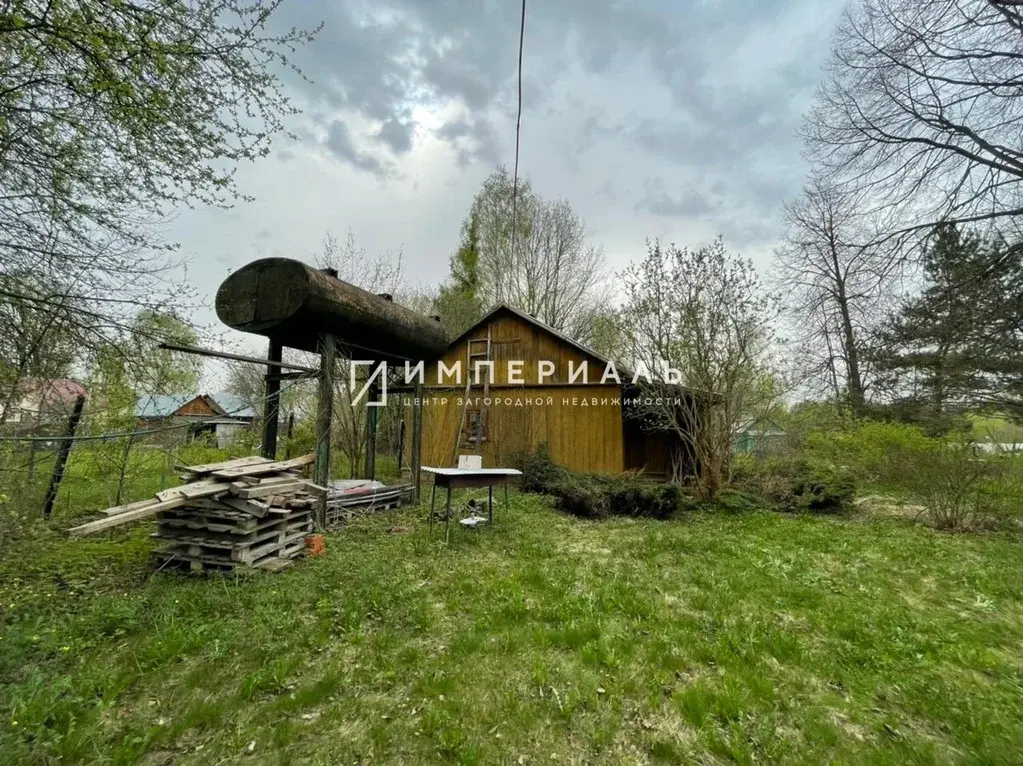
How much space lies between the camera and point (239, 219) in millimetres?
5008

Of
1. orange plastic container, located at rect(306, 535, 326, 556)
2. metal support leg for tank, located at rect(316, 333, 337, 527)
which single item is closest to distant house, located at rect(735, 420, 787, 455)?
metal support leg for tank, located at rect(316, 333, 337, 527)

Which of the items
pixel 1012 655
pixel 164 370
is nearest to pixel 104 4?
pixel 164 370

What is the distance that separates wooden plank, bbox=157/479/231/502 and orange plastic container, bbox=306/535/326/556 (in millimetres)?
1275

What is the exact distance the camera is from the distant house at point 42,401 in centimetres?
422

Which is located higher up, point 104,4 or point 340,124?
point 340,124

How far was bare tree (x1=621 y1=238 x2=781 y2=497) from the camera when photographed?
8.89 m

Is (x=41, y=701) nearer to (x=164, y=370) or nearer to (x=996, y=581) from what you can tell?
(x=164, y=370)

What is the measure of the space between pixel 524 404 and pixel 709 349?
213 inches

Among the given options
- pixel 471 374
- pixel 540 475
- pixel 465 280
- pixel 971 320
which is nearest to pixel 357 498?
pixel 540 475

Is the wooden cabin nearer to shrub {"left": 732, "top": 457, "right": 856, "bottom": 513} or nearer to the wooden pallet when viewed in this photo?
shrub {"left": 732, "top": 457, "right": 856, "bottom": 513}

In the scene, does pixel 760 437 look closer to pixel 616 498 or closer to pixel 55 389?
pixel 616 498

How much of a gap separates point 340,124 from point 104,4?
4.12 meters

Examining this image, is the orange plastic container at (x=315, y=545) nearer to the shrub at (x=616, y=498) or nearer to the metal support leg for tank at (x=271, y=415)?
the metal support leg for tank at (x=271, y=415)

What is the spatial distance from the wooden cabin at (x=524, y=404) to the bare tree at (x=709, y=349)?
2395mm
